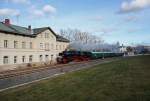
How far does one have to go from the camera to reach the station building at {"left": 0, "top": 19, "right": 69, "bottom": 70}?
1558 inches

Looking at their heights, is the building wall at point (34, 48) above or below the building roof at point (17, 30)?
below

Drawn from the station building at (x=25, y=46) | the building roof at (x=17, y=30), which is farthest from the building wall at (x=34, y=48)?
the building roof at (x=17, y=30)

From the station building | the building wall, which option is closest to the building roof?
the station building

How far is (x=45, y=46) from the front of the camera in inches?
2115

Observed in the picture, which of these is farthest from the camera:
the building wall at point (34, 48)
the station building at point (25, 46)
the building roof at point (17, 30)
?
the building roof at point (17, 30)

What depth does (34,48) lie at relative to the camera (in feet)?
161

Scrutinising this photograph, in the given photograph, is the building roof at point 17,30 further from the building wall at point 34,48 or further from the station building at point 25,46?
the building wall at point 34,48

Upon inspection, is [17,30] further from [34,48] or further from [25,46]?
[34,48]

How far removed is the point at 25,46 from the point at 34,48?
11.4 ft

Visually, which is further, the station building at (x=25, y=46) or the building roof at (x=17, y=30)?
the building roof at (x=17, y=30)

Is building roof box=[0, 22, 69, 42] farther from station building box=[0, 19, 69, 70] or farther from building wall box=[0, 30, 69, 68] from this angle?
building wall box=[0, 30, 69, 68]

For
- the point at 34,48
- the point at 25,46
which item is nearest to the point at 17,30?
the point at 25,46

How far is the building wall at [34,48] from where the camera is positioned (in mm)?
39875

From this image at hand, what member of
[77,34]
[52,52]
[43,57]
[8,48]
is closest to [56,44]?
[52,52]
